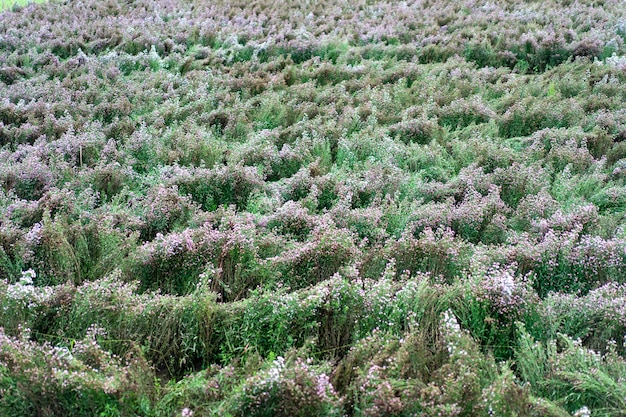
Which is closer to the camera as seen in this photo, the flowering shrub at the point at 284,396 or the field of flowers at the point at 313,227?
the flowering shrub at the point at 284,396

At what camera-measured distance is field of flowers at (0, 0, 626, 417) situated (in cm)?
267

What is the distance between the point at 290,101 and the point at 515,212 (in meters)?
3.21

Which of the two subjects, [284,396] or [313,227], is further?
[313,227]

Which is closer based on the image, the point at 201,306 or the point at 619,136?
the point at 201,306

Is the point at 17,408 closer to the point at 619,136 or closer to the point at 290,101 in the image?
the point at 290,101

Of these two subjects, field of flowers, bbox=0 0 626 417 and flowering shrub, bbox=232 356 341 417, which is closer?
flowering shrub, bbox=232 356 341 417

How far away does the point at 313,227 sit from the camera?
430cm

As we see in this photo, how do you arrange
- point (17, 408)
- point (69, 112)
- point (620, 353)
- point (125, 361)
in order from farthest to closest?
point (69, 112) → point (620, 353) → point (125, 361) → point (17, 408)

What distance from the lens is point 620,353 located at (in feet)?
10.1

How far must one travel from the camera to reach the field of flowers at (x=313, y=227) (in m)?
2.67

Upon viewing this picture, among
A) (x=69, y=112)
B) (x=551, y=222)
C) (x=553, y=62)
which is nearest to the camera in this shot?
(x=551, y=222)

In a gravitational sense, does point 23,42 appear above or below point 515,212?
above

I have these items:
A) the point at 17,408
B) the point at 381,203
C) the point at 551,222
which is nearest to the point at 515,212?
the point at 551,222

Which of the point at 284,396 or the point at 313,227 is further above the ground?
the point at 284,396
